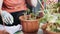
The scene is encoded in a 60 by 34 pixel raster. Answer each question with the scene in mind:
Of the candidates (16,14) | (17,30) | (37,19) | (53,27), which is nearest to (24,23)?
(37,19)

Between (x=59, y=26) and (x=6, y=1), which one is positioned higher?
(x=6, y=1)

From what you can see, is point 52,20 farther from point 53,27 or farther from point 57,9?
point 57,9

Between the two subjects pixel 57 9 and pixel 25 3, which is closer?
pixel 57 9

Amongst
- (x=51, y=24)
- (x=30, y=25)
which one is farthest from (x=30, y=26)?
(x=51, y=24)

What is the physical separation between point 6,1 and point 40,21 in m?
0.64

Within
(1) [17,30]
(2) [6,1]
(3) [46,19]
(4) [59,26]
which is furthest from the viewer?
(2) [6,1]

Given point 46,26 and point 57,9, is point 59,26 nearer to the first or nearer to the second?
point 46,26

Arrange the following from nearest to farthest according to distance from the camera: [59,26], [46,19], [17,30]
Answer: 1. [59,26]
2. [46,19]
3. [17,30]

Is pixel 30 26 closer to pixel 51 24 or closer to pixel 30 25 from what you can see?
pixel 30 25

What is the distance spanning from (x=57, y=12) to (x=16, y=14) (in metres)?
0.60

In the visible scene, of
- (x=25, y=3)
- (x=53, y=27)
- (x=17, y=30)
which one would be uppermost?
(x=25, y=3)

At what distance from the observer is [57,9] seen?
104 cm

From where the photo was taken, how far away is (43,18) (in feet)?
3.21

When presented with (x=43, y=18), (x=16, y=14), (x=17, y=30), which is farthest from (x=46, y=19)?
(x=16, y=14)
